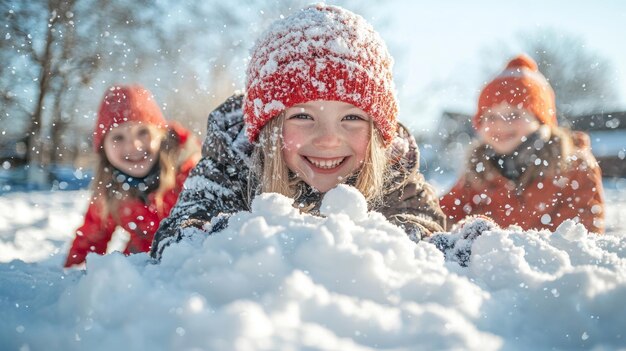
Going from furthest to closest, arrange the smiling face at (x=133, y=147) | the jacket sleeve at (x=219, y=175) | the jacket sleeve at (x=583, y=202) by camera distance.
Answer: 1. the smiling face at (x=133, y=147)
2. the jacket sleeve at (x=583, y=202)
3. the jacket sleeve at (x=219, y=175)

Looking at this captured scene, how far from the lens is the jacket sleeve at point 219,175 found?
223cm

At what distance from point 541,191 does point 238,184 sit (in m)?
2.34

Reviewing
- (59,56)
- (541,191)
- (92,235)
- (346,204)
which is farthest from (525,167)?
(59,56)

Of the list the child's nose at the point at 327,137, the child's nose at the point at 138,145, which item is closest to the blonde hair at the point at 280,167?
the child's nose at the point at 327,137

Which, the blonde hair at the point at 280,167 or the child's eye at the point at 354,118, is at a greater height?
the child's eye at the point at 354,118

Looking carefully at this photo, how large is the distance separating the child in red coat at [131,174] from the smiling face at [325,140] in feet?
5.84

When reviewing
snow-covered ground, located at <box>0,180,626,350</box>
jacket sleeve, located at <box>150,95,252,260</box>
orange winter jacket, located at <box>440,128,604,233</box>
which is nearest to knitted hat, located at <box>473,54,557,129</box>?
orange winter jacket, located at <box>440,128,604,233</box>

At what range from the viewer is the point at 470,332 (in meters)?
0.93

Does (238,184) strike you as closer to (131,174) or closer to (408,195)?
(408,195)

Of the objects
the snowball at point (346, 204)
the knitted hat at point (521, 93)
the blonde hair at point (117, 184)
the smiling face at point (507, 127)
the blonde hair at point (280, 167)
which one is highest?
the knitted hat at point (521, 93)

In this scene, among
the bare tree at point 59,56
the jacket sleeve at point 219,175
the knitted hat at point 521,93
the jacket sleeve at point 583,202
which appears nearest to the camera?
the jacket sleeve at point 219,175

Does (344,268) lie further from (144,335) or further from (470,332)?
(144,335)

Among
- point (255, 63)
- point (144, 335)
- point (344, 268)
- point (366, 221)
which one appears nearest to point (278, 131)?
point (255, 63)

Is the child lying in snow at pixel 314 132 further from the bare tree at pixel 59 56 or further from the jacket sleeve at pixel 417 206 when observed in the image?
the bare tree at pixel 59 56
